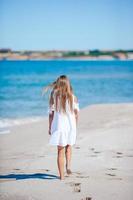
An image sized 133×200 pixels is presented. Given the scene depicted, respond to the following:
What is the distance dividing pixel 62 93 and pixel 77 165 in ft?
5.10

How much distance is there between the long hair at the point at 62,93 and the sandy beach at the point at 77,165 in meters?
1.05

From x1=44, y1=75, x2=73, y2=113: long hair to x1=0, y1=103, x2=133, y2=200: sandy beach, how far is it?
3.44 feet

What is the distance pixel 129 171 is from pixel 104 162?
77 centimetres

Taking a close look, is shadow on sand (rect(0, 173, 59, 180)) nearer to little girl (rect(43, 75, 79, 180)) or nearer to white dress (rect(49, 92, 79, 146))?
little girl (rect(43, 75, 79, 180))

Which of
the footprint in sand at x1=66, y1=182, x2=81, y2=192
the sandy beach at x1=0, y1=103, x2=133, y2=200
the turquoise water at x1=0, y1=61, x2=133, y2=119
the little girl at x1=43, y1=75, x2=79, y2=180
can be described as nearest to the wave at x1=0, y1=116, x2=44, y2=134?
the turquoise water at x1=0, y1=61, x2=133, y2=119

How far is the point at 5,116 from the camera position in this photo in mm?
18484

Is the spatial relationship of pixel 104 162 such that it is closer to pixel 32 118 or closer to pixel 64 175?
pixel 64 175

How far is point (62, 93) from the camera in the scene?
7.11 meters

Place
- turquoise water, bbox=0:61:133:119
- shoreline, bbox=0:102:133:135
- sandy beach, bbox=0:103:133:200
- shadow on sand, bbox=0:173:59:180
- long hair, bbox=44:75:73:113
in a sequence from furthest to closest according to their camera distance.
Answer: turquoise water, bbox=0:61:133:119
shoreline, bbox=0:102:133:135
shadow on sand, bbox=0:173:59:180
long hair, bbox=44:75:73:113
sandy beach, bbox=0:103:133:200

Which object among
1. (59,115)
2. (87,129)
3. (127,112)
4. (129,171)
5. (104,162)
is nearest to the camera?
(59,115)

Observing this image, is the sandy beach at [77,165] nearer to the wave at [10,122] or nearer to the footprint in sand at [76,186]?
the footprint in sand at [76,186]

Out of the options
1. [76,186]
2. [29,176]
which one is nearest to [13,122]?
[29,176]

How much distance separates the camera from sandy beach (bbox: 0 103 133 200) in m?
6.50

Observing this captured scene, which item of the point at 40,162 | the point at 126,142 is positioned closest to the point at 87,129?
the point at 126,142
